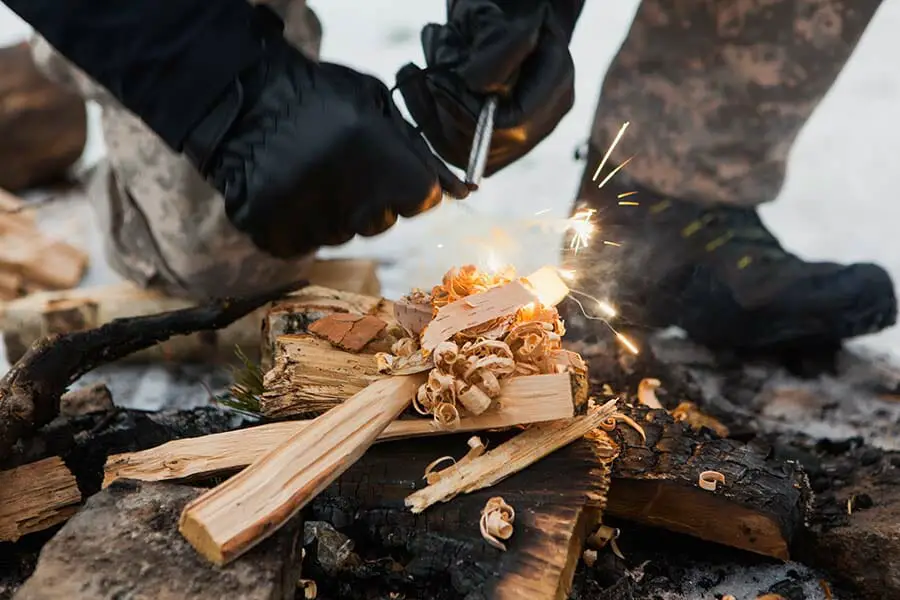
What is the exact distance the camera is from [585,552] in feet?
4.06

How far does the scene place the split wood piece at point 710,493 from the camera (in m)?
1.22

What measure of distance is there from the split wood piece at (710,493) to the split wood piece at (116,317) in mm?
1159

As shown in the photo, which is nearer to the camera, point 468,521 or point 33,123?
point 468,521

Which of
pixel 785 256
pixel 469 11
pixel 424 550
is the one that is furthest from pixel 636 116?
pixel 424 550

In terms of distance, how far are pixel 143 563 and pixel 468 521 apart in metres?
0.43

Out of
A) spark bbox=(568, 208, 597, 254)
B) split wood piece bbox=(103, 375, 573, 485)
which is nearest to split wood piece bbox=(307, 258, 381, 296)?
spark bbox=(568, 208, 597, 254)

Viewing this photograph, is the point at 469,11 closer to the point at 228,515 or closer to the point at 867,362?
the point at 228,515

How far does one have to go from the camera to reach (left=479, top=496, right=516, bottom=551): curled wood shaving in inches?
Answer: 42.1

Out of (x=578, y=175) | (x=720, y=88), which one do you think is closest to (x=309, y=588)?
(x=720, y=88)

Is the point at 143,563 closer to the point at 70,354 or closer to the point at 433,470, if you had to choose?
the point at 433,470

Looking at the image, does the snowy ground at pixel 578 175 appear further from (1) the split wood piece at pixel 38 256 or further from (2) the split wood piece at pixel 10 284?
(2) the split wood piece at pixel 10 284

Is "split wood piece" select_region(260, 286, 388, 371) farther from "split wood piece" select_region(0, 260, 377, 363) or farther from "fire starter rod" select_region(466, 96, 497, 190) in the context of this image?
"split wood piece" select_region(0, 260, 377, 363)

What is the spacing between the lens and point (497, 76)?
1.58 m

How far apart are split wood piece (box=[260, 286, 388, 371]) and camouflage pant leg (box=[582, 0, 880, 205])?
1.17 m
